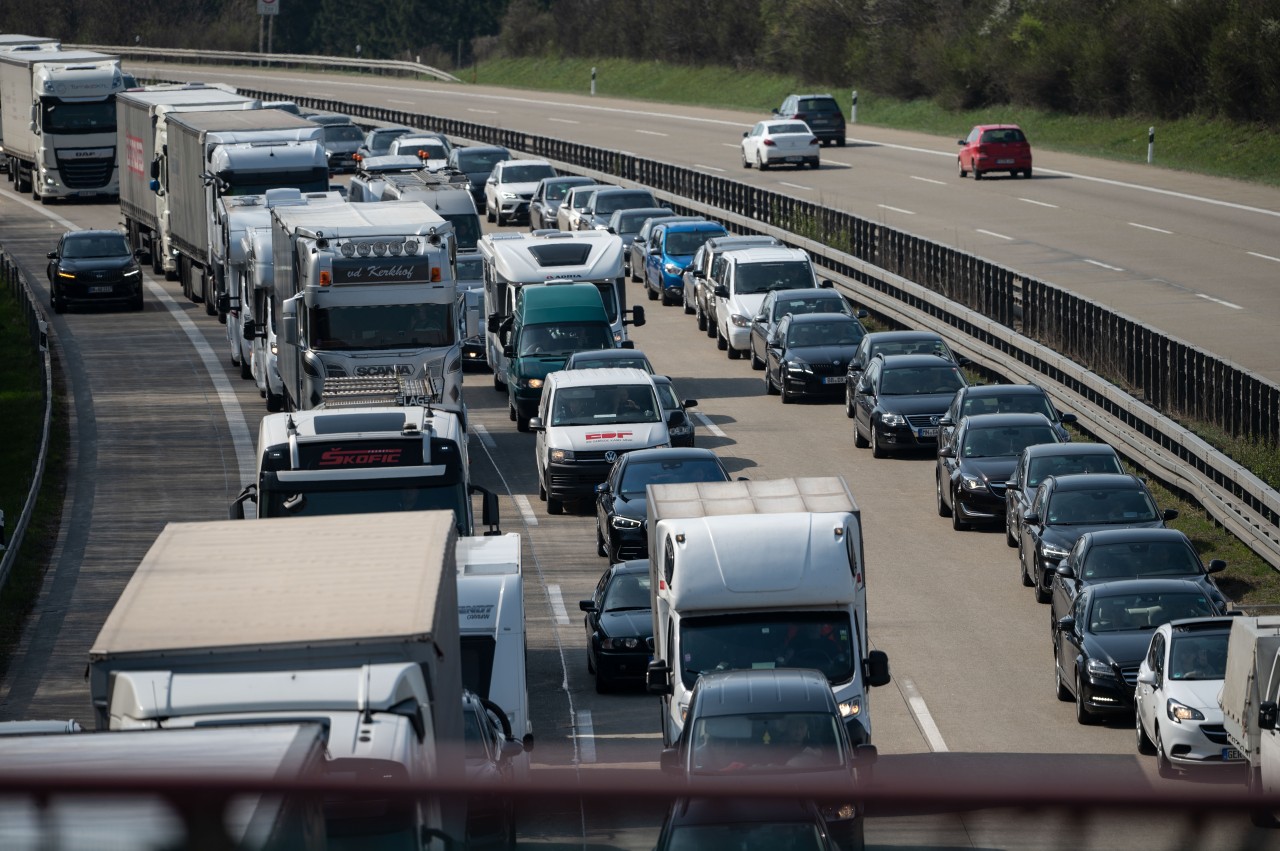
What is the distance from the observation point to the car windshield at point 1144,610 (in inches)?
724

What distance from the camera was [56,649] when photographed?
69.1 ft

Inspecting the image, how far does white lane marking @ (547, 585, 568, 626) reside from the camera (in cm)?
2235

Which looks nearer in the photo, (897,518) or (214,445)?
(897,518)

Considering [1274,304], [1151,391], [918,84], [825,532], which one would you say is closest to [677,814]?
[825,532]

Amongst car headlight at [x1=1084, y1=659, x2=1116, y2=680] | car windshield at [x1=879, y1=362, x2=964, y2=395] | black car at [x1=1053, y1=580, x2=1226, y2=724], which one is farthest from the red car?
car headlight at [x1=1084, y1=659, x2=1116, y2=680]

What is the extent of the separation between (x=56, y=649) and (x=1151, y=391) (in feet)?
51.8

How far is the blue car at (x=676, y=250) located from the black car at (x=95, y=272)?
12.3 metres

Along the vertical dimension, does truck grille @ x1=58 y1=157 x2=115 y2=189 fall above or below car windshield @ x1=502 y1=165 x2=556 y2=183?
below

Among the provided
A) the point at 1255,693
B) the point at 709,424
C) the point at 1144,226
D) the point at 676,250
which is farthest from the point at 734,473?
the point at 1144,226

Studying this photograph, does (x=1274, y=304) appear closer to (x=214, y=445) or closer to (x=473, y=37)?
(x=214, y=445)

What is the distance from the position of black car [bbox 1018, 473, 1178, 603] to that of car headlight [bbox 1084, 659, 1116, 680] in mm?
3955

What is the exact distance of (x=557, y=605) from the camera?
75.2ft

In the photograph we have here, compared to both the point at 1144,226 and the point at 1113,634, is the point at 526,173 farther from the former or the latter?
the point at 1113,634

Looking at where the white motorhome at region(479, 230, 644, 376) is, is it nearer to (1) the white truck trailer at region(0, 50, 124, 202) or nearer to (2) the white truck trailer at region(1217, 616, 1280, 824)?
(2) the white truck trailer at region(1217, 616, 1280, 824)
